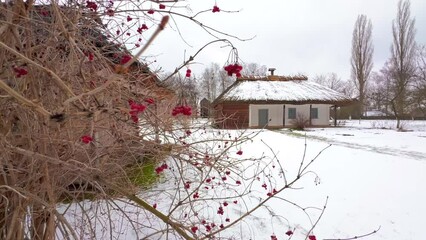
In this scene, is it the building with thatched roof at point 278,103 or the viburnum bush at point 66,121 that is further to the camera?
the building with thatched roof at point 278,103

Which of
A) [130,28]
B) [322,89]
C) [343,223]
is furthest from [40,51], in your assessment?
[322,89]

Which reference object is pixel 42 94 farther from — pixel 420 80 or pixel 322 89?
pixel 420 80

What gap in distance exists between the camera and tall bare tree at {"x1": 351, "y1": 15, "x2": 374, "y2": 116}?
34.4 m

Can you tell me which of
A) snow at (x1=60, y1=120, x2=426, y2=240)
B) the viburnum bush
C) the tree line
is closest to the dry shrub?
the viburnum bush

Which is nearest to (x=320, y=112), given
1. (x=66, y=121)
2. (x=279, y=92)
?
→ (x=279, y=92)

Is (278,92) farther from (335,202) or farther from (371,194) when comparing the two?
(335,202)

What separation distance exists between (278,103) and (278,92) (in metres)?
1.33

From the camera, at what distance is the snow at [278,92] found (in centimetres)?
2316

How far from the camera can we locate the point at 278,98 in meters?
23.1

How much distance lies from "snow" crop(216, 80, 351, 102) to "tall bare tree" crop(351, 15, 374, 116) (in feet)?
34.9

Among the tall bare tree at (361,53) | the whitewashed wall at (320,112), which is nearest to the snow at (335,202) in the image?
the whitewashed wall at (320,112)

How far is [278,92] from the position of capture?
24.2 meters

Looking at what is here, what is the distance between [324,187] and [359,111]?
37.6 metres

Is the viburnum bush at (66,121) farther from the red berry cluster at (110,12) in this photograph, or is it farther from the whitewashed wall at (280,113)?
the whitewashed wall at (280,113)
